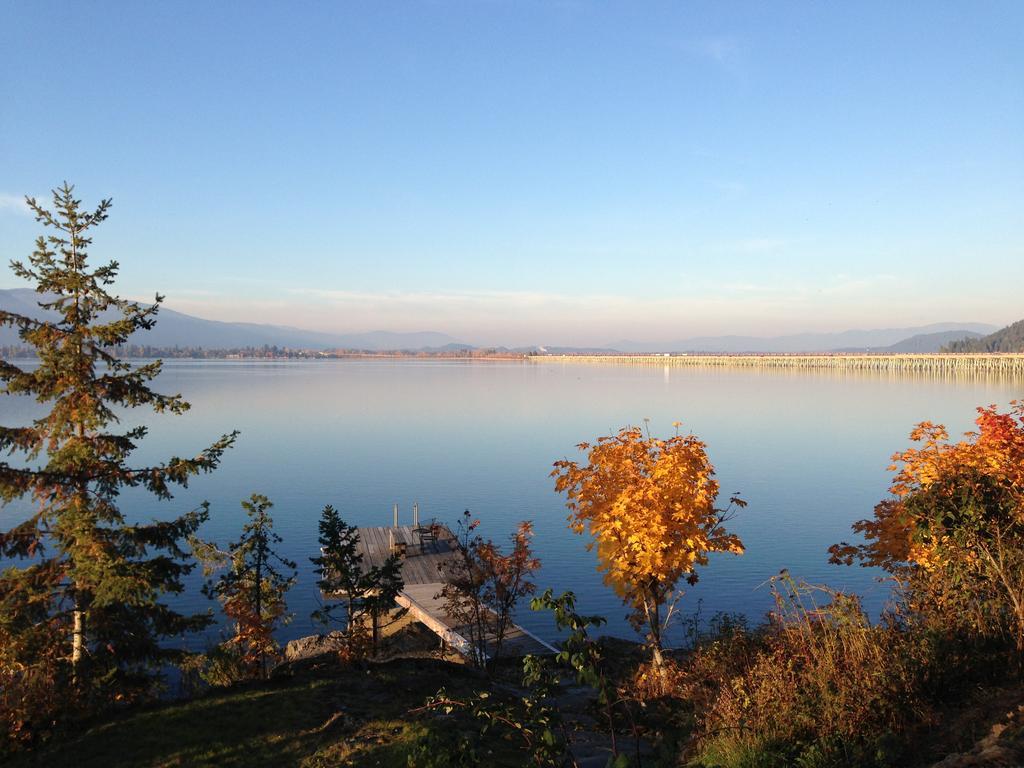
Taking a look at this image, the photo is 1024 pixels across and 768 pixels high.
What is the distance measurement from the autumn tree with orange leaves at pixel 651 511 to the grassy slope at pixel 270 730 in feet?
14.7

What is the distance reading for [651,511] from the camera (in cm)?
1405

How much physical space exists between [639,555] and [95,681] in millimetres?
10462

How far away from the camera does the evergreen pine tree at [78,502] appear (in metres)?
12.8

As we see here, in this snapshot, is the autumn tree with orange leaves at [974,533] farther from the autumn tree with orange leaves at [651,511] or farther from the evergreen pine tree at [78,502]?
the evergreen pine tree at [78,502]

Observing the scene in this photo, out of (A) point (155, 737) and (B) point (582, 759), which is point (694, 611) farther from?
(A) point (155, 737)

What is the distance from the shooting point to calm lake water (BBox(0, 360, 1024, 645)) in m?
29.3

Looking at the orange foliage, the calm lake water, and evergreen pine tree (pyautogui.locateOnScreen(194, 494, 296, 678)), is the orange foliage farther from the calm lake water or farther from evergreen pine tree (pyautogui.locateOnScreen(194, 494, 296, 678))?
evergreen pine tree (pyautogui.locateOnScreen(194, 494, 296, 678))

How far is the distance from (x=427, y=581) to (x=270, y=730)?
16.2 m

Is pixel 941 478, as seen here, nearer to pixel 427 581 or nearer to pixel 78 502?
pixel 78 502

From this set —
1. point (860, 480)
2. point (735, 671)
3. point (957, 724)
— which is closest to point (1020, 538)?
point (957, 724)

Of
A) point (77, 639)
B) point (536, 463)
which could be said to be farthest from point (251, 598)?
point (536, 463)

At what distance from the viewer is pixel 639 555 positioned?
45.8ft

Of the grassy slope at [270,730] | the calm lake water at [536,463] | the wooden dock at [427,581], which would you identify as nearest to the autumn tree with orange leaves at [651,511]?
the grassy slope at [270,730]

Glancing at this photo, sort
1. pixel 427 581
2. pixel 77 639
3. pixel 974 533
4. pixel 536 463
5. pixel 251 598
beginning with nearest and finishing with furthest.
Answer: pixel 974 533 < pixel 77 639 < pixel 251 598 < pixel 427 581 < pixel 536 463
